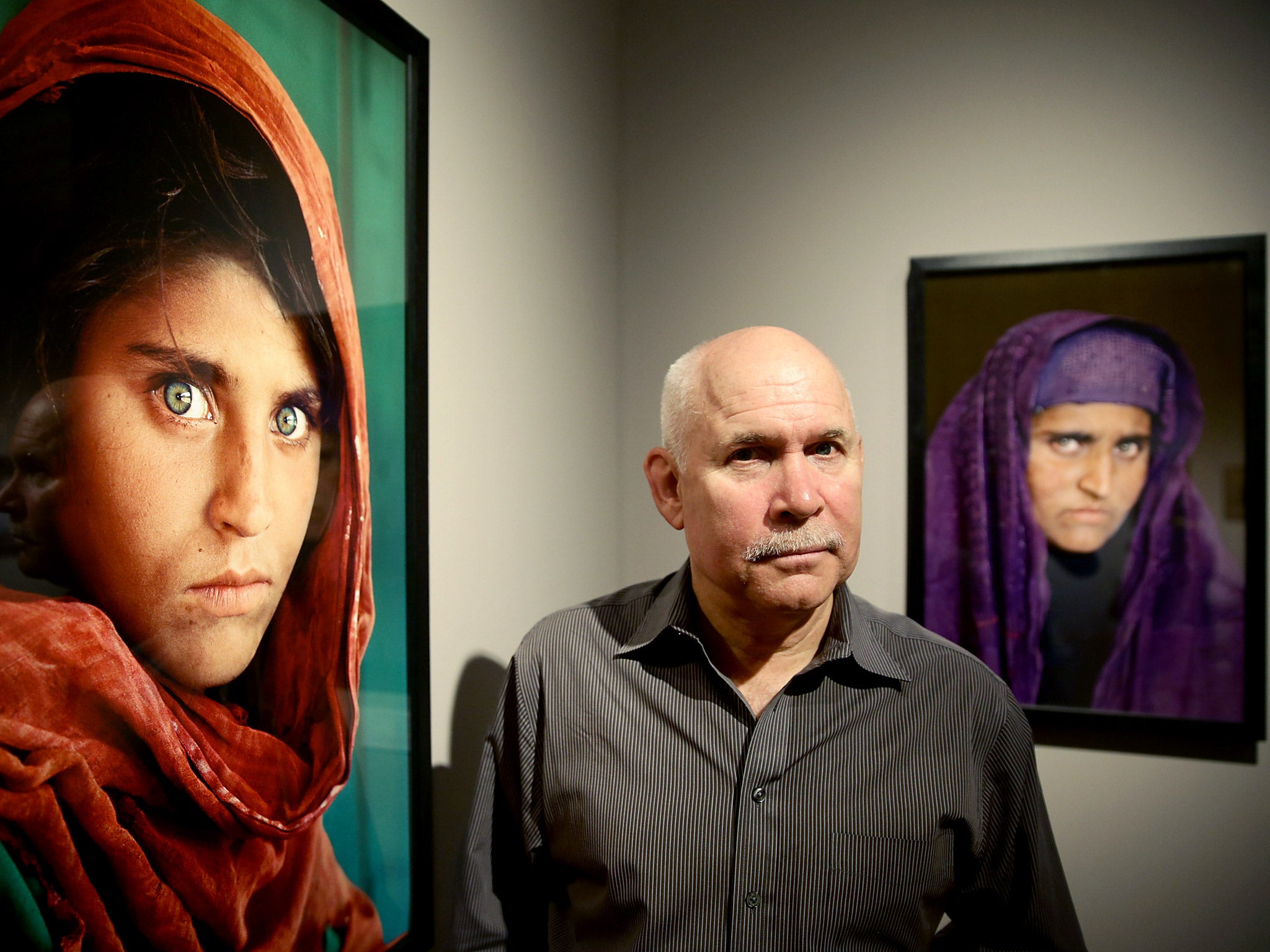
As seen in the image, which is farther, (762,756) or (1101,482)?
(1101,482)

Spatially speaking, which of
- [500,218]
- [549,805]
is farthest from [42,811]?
[500,218]

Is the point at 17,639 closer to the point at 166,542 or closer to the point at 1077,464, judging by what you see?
the point at 166,542

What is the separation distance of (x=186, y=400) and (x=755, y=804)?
0.77 metres

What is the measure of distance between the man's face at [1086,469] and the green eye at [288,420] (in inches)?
52.3

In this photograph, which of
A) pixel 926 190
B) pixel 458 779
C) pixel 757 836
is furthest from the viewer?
pixel 926 190

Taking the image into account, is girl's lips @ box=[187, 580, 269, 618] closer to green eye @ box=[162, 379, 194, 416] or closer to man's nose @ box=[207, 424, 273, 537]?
man's nose @ box=[207, 424, 273, 537]

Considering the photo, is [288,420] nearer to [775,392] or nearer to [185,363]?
[185,363]

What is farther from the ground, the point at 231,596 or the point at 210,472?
the point at 210,472

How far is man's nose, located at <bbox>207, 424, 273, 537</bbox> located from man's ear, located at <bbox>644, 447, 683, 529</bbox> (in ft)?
1.73

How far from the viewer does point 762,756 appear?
1.01 meters

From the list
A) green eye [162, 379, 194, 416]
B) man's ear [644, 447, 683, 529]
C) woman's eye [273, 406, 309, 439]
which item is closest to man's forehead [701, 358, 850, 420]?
man's ear [644, 447, 683, 529]

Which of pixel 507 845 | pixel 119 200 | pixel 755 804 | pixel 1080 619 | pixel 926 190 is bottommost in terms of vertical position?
pixel 507 845

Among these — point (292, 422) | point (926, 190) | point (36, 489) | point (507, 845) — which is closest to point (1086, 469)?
point (926, 190)

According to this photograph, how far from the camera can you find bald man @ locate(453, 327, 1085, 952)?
39.1 inches
